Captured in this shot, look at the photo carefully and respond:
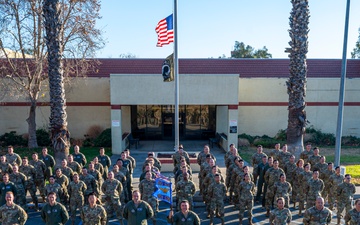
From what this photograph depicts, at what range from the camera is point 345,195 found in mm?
9156

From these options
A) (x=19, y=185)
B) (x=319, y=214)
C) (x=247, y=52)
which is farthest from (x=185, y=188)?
(x=247, y=52)

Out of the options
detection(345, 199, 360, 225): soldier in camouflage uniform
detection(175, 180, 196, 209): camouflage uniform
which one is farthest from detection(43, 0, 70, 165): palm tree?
detection(345, 199, 360, 225): soldier in camouflage uniform

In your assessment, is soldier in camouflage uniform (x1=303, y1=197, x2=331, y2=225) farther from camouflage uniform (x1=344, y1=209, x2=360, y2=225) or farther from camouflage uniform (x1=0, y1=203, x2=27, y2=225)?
camouflage uniform (x1=0, y1=203, x2=27, y2=225)

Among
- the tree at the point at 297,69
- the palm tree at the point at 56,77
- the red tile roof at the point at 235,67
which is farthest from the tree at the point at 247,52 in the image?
the palm tree at the point at 56,77

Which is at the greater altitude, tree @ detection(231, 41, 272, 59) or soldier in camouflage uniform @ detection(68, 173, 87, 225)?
tree @ detection(231, 41, 272, 59)

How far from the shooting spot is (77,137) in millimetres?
21750

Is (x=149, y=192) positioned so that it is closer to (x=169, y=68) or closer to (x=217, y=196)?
(x=217, y=196)

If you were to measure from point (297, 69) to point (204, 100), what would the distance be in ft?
22.2

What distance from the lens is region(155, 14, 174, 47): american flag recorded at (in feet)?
45.3

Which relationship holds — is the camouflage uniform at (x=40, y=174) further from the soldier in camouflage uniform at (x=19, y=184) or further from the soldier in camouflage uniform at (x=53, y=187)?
the soldier in camouflage uniform at (x=53, y=187)

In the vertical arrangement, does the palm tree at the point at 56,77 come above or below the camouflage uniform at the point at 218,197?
above

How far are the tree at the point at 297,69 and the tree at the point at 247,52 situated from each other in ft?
117

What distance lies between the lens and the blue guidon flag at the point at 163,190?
9.07 metres

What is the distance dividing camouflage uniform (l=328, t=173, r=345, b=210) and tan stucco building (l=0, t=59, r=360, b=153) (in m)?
9.14
